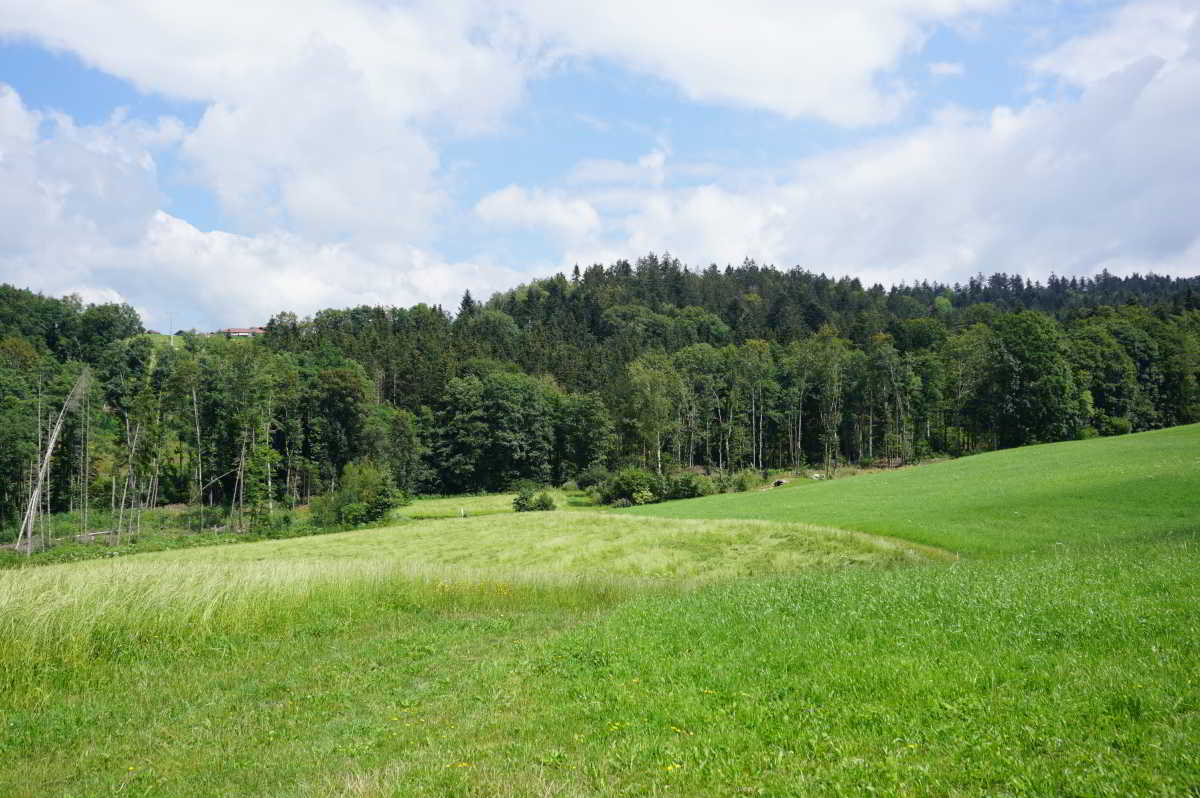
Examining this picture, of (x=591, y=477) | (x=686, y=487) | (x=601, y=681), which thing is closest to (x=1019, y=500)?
(x=601, y=681)

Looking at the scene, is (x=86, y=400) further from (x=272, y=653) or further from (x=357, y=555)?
(x=272, y=653)

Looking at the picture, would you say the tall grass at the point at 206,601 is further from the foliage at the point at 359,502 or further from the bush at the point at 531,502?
the bush at the point at 531,502

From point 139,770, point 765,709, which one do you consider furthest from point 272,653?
point 765,709

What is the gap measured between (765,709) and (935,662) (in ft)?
8.29

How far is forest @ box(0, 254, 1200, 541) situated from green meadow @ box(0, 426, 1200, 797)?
55.3 metres

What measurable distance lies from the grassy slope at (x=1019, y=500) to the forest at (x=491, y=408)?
27.6m

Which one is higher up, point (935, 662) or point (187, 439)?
point (187, 439)

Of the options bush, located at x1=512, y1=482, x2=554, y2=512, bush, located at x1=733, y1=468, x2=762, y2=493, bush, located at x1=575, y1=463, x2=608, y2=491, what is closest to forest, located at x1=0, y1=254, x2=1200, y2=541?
bush, located at x1=575, y1=463, x2=608, y2=491

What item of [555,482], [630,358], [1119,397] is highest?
[630,358]

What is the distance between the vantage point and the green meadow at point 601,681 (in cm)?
676

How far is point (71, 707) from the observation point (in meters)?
A: 11.0

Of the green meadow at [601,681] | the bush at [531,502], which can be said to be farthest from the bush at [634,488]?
the green meadow at [601,681]

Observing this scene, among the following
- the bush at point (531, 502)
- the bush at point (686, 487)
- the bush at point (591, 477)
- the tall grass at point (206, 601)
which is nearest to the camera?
the tall grass at point (206, 601)

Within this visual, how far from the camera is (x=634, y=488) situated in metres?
77.2
